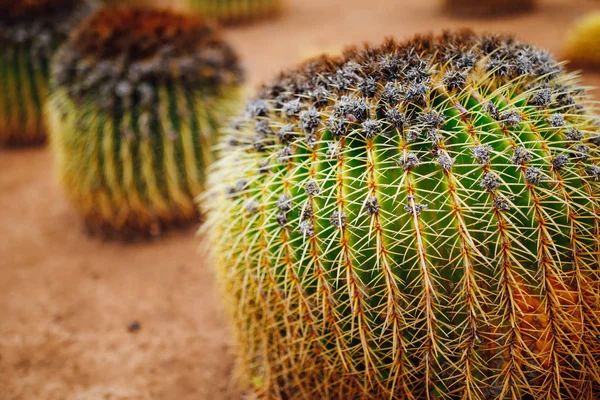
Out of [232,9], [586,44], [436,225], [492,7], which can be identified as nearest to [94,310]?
[436,225]

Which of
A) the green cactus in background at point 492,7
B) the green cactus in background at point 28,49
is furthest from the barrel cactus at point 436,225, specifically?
the green cactus in background at point 492,7

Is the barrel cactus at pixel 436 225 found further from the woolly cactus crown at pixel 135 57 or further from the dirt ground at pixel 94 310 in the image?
the woolly cactus crown at pixel 135 57

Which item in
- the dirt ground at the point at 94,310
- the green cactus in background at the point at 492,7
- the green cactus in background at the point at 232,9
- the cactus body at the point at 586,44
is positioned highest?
the green cactus in background at the point at 232,9

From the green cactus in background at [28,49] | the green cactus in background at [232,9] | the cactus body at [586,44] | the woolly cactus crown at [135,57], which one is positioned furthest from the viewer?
the green cactus in background at [232,9]

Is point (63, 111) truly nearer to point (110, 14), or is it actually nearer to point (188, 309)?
point (110, 14)

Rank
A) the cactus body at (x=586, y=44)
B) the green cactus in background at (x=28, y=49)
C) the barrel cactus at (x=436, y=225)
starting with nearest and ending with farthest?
1. the barrel cactus at (x=436, y=225)
2. the green cactus in background at (x=28, y=49)
3. the cactus body at (x=586, y=44)

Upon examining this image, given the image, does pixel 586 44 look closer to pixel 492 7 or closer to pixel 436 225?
pixel 492 7

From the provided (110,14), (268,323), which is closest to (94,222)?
(110,14)
